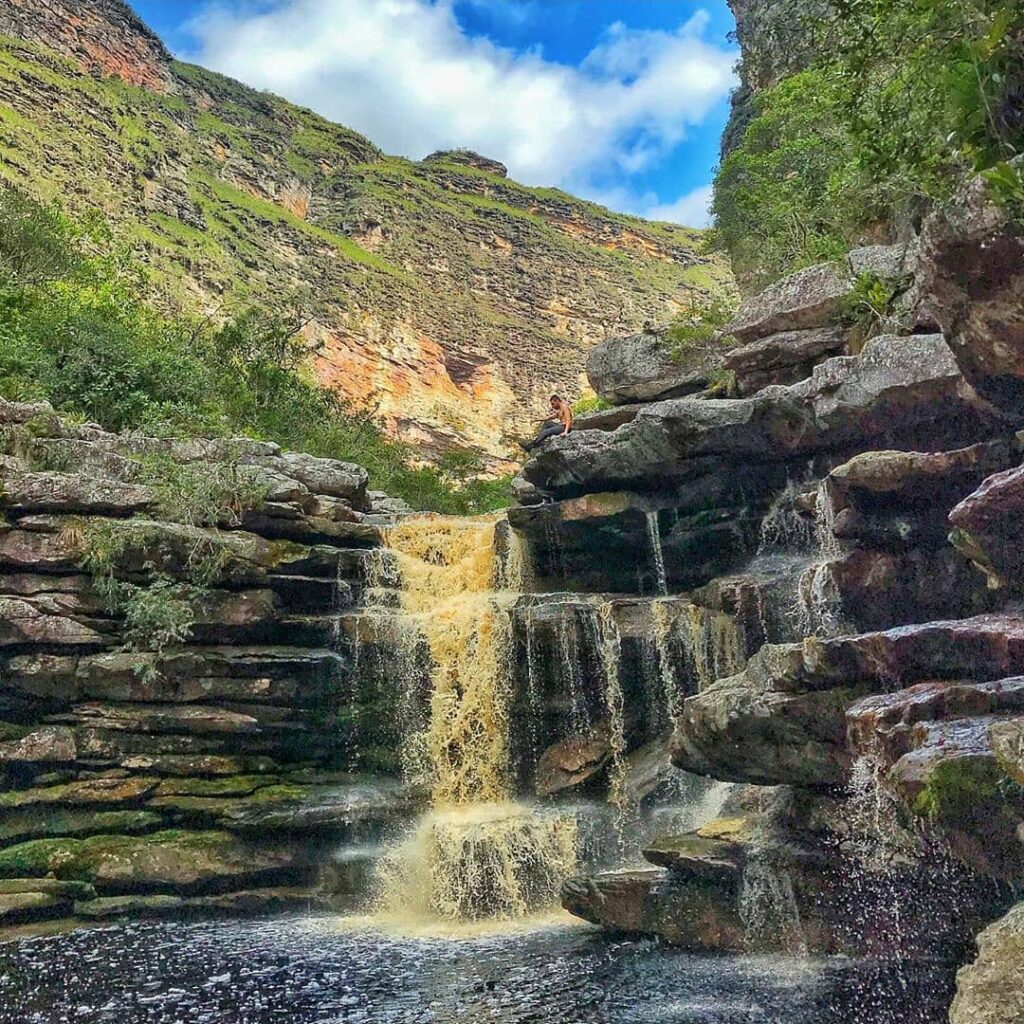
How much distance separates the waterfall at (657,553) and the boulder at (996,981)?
10.9 metres

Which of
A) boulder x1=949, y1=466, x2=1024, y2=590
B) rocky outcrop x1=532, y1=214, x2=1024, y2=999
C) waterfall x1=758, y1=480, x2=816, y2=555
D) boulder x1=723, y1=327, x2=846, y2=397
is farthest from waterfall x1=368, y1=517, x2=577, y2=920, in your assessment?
boulder x1=949, y1=466, x2=1024, y2=590

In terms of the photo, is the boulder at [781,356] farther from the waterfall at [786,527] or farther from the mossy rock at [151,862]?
the mossy rock at [151,862]

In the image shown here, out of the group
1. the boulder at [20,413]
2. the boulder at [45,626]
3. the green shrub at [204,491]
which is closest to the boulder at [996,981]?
the boulder at [45,626]

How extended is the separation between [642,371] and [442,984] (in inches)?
565

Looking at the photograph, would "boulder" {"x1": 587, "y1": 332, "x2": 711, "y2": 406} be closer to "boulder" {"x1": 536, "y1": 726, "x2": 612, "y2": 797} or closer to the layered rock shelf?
the layered rock shelf

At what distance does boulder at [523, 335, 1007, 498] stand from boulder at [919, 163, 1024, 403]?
149 inches

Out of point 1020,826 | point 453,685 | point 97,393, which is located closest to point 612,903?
point 1020,826

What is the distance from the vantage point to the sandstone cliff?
52469 mm

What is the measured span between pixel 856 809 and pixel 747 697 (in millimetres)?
1340

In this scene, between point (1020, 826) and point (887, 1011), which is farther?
point (887, 1011)

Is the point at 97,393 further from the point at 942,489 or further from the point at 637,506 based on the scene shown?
the point at 942,489

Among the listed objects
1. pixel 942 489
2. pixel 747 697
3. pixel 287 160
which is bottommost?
pixel 747 697

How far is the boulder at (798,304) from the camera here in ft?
50.0

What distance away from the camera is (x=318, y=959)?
8.69m
